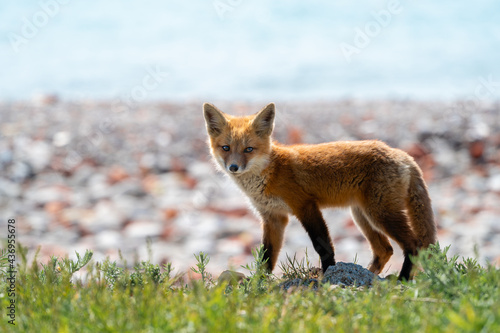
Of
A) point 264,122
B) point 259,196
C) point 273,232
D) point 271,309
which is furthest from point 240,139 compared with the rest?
point 271,309

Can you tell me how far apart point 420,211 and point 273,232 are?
130 cm

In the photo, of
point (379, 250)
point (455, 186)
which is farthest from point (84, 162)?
point (379, 250)

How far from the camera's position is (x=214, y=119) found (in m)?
5.51

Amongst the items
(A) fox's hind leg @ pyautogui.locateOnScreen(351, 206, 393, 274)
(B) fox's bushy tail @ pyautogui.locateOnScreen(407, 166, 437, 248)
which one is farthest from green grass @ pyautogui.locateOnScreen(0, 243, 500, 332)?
(A) fox's hind leg @ pyautogui.locateOnScreen(351, 206, 393, 274)

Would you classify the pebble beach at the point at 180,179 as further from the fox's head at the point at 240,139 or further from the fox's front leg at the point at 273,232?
the fox's front leg at the point at 273,232

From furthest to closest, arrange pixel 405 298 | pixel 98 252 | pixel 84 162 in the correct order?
pixel 84 162, pixel 98 252, pixel 405 298

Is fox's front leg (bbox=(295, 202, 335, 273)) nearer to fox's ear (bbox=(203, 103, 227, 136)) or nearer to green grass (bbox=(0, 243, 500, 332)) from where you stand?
green grass (bbox=(0, 243, 500, 332))

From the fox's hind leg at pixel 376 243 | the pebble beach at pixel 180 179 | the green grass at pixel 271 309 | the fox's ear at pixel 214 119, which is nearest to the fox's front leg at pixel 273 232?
the fox's hind leg at pixel 376 243

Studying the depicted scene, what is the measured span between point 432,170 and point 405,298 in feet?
30.5

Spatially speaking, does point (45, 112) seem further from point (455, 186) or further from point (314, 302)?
point (314, 302)

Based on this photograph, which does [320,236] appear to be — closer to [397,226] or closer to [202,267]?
[397,226]

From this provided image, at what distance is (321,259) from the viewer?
179 inches

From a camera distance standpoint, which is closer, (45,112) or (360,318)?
(360,318)

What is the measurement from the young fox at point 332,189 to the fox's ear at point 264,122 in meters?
0.09
